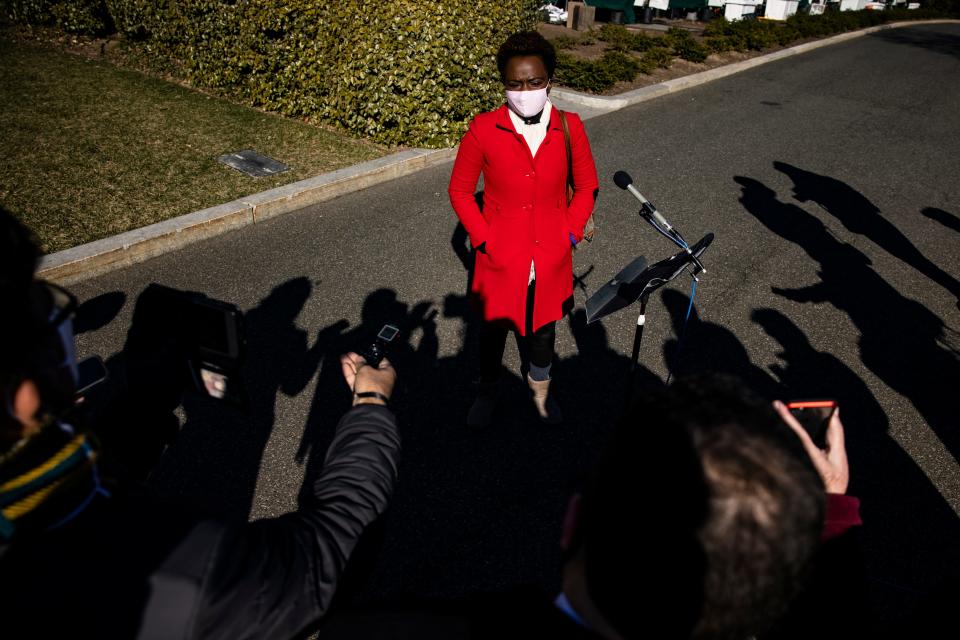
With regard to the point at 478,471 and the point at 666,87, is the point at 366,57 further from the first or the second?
the point at 666,87

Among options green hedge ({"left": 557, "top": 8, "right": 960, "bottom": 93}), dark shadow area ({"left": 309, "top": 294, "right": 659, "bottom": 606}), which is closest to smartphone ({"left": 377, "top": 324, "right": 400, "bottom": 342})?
dark shadow area ({"left": 309, "top": 294, "right": 659, "bottom": 606})

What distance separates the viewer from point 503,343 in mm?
3412

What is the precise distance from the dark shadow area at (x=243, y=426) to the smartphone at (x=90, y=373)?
92 cm

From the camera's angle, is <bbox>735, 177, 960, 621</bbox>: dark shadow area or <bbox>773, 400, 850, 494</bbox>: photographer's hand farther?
<bbox>735, 177, 960, 621</bbox>: dark shadow area

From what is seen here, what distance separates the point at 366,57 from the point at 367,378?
6.64 meters

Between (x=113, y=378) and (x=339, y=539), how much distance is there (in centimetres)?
312

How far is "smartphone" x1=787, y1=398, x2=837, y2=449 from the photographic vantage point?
1700 millimetres

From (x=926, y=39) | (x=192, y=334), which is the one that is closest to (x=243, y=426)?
(x=192, y=334)

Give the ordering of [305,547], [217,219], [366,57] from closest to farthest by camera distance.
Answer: [305,547], [217,219], [366,57]

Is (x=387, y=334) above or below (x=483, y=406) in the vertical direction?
above

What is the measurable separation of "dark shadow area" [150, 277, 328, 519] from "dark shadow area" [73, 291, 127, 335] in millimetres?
1015

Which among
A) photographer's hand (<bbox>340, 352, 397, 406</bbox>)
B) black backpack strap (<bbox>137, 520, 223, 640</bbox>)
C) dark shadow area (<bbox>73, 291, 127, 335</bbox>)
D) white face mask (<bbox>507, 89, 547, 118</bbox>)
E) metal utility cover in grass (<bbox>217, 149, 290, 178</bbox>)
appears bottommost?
dark shadow area (<bbox>73, 291, 127, 335</bbox>)

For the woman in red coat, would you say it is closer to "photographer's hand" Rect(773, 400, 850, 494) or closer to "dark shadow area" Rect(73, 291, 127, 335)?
"photographer's hand" Rect(773, 400, 850, 494)

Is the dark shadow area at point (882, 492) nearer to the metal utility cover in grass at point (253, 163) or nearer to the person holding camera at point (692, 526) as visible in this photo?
the person holding camera at point (692, 526)
